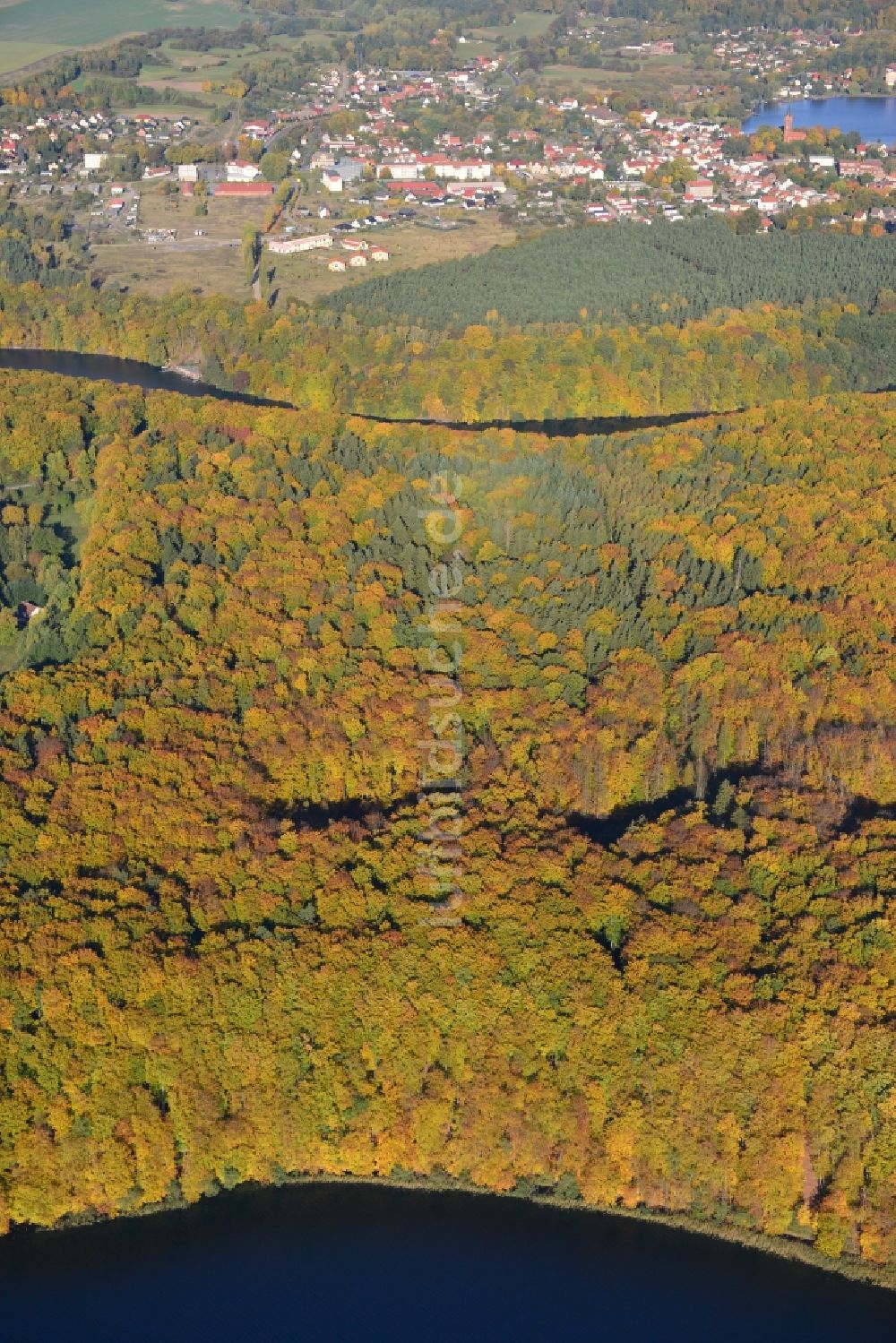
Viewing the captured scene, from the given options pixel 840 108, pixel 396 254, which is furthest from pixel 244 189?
pixel 840 108

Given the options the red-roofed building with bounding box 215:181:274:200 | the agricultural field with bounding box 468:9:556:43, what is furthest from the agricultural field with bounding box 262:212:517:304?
the agricultural field with bounding box 468:9:556:43

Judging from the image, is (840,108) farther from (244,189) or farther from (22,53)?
(22,53)

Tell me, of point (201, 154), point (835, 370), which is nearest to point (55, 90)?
point (201, 154)

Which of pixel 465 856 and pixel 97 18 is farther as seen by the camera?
pixel 97 18

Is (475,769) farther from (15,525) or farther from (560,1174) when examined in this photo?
(15,525)

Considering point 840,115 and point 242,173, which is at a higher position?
point 242,173

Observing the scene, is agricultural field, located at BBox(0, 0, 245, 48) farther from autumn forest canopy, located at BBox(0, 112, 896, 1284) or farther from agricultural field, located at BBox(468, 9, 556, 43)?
autumn forest canopy, located at BBox(0, 112, 896, 1284)
